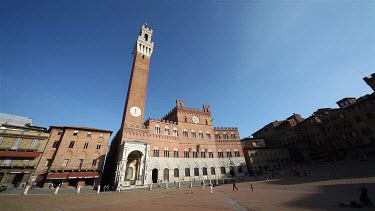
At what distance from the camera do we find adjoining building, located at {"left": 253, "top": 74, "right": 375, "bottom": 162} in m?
36.2

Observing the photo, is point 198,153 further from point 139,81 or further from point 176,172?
point 139,81

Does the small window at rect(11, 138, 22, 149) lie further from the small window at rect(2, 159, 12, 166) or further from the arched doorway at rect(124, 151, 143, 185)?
the arched doorway at rect(124, 151, 143, 185)

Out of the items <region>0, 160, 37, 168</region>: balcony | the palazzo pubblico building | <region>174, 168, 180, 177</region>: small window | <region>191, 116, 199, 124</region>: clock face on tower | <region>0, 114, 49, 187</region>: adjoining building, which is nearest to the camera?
<region>0, 114, 49, 187</region>: adjoining building

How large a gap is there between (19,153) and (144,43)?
108 feet

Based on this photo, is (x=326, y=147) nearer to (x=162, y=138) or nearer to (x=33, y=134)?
(x=162, y=138)

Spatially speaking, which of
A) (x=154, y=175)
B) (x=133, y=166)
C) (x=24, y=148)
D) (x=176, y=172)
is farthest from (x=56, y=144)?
(x=176, y=172)

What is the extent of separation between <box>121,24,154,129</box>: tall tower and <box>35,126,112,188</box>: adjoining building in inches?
259

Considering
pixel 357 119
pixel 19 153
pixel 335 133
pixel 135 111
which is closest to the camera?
pixel 19 153

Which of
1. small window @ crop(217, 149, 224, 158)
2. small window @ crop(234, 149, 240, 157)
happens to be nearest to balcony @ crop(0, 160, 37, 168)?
small window @ crop(217, 149, 224, 158)

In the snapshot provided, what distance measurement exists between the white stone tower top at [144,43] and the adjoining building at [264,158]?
123 feet

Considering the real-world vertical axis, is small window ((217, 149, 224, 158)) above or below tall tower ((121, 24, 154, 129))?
below

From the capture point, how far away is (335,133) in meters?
42.7

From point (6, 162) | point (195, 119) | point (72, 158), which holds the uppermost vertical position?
point (195, 119)

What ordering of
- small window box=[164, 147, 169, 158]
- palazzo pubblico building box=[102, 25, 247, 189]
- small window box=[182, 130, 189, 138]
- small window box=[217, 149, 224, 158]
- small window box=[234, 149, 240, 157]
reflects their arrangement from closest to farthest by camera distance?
palazzo pubblico building box=[102, 25, 247, 189], small window box=[164, 147, 169, 158], small window box=[182, 130, 189, 138], small window box=[217, 149, 224, 158], small window box=[234, 149, 240, 157]
